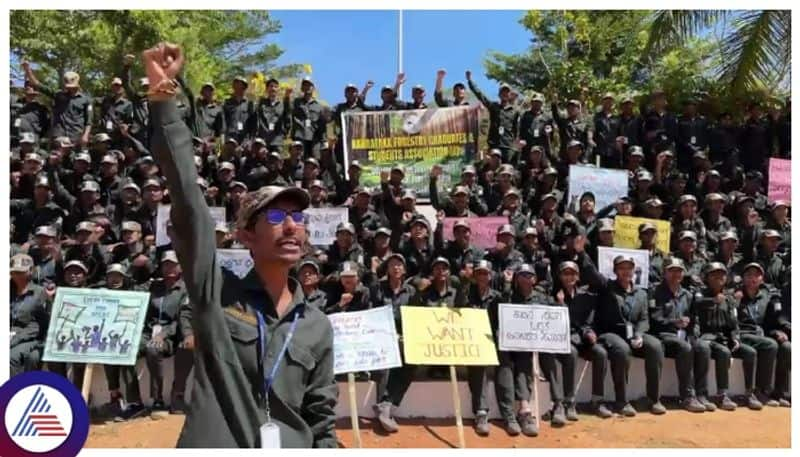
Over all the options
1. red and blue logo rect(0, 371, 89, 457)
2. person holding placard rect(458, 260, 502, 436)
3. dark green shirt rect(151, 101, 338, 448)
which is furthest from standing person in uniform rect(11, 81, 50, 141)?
dark green shirt rect(151, 101, 338, 448)

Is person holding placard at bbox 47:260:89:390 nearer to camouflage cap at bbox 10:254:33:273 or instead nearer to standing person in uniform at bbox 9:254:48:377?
standing person in uniform at bbox 9:254:48:377

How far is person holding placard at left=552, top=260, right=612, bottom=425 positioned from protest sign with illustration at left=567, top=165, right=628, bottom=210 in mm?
2660

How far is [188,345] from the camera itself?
25.8ft

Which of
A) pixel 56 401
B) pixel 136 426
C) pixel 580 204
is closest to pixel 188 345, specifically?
pixel 136 426

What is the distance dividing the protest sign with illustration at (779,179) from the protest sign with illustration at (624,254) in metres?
3.64

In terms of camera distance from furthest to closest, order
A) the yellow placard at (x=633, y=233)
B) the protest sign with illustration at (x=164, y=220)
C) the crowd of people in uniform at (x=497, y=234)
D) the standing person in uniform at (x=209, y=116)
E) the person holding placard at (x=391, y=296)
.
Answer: the standing person in uniform at (x=209, y=116), the yellow placard at (x=633, y=233), the protest sign with illustration at (x=164, y=220), the crowd of people in uniform at (x=497, y=234), the person holding placard at (x=391, y=296)

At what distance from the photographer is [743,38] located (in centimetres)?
1141

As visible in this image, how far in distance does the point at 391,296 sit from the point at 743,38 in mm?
6429

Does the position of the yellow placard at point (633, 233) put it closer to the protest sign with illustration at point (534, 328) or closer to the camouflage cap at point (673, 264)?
the camouflage cap at point (673, 264)

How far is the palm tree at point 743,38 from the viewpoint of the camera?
1110 centimetres

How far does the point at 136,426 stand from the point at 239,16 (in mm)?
23203

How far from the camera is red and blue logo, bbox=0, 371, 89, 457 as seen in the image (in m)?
3.87

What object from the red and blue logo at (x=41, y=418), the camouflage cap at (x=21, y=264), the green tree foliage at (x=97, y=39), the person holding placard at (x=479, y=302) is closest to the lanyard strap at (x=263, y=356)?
the red and blue logo at (x=41, y=418)

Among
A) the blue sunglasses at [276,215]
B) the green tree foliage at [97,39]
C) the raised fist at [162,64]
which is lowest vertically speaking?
the blue sunglasses at [276,215]
